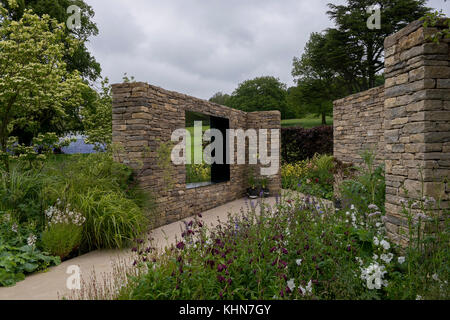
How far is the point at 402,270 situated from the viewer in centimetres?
241

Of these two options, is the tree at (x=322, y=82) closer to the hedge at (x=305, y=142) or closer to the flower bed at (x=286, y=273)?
the hedge at (x=305, y=142)

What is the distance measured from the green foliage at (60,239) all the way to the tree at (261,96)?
2637cm

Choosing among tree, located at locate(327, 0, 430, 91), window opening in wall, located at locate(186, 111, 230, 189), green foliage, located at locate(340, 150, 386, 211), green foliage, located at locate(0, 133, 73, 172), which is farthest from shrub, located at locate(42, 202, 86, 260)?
tree, located at locate(327, 0, 430, 91)

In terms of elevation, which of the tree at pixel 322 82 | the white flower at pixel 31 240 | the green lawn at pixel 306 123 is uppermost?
the tree at pixel 322 82

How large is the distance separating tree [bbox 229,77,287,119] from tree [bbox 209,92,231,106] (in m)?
2.07

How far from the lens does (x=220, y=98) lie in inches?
1417

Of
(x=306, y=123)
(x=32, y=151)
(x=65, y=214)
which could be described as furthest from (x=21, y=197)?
(x=306, y=123)

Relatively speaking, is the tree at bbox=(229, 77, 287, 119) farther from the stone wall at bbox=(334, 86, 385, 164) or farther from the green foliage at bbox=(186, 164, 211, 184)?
the stone wall at bbox=(334, 86, 385, 164)

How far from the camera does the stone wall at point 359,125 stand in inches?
223

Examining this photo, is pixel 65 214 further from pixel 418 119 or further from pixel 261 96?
pixel 261 96

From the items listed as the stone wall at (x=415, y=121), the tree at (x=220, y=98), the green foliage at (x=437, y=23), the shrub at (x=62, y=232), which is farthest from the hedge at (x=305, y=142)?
the tree at (x=220, y=98)

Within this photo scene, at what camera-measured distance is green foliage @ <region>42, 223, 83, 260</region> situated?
338 cm

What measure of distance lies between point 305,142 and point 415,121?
836 cm

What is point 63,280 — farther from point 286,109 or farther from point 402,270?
point 286,109
